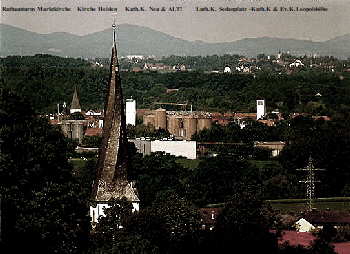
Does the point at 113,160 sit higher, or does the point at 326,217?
the point at 113,160

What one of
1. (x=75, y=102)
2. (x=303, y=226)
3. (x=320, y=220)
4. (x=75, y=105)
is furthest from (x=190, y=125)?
(x=303, y=226)

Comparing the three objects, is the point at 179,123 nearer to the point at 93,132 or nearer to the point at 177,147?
the point at 93,132

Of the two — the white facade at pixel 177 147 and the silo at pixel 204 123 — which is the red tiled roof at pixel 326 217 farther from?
the silo at pixel 204 123

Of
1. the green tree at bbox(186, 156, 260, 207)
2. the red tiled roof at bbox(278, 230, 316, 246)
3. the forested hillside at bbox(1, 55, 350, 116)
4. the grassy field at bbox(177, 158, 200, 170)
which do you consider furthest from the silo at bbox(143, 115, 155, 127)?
the red tiled roof at bbox(278, 230, 316, 246)

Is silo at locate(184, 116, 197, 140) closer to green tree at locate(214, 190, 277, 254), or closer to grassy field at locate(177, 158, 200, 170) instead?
grassy field at locate(177, 158, 200, 170)

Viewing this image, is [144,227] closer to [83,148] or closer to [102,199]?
[102,199]
